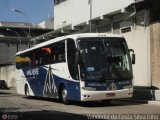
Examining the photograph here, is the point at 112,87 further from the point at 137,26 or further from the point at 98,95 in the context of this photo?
the point at 137,26

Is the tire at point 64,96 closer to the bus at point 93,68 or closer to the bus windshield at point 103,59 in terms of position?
the bus at point 93,68

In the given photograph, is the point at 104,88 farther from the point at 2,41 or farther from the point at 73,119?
the point at 2,41

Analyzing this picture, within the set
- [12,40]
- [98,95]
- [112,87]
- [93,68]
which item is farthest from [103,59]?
[12,40]

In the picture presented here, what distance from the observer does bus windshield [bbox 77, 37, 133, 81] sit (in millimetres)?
21422

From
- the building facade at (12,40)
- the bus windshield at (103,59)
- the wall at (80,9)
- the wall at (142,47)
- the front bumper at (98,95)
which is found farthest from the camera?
the building facade at (12,40)

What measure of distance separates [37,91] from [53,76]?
13.9 feet

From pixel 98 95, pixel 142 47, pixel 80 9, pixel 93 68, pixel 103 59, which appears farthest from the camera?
pixel 80 9

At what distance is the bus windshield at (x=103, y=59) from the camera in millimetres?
21422

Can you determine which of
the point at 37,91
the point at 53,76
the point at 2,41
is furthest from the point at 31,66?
the point at 2,41

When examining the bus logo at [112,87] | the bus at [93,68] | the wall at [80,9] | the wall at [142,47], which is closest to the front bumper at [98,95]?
the bus at [93,68]

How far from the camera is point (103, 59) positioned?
21594 millimetres

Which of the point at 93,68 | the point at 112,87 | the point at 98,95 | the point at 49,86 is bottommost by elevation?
the point at 98,95

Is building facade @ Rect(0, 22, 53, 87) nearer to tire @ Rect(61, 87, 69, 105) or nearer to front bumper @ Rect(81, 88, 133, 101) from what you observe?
tire @ Rect(61, 87, 69, 105)

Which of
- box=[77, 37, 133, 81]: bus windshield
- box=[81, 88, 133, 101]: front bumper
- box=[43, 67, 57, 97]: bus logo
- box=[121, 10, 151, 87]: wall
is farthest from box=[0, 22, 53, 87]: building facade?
box=[81, 88, 133, 101]: front bumper
